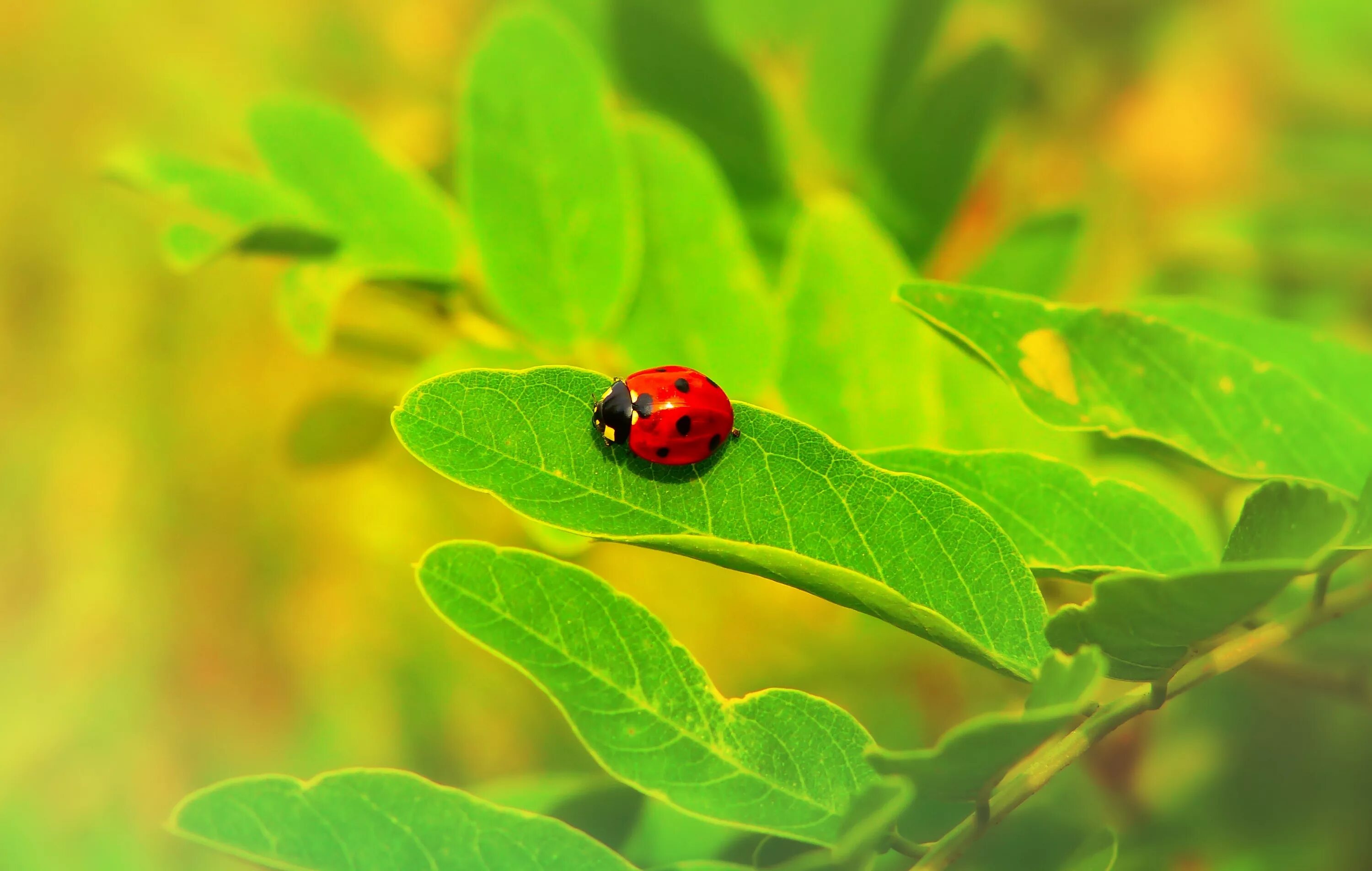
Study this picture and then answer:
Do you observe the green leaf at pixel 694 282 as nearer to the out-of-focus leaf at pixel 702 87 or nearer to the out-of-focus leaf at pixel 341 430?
the out-of-focus leaf at pixel 702 87

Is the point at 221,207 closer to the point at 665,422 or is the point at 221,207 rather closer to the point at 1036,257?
the point at 665,422

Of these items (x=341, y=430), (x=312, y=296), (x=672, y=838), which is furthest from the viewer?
(x=341, y=430)

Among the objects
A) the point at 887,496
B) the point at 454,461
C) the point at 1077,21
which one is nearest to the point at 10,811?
the point at 454,461

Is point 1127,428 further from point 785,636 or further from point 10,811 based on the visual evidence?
point 10,811

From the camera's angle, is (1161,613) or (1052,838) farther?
(1052,838)

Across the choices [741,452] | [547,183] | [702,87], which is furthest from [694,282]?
[741,452]

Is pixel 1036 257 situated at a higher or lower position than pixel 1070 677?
higher

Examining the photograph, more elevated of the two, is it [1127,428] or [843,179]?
[843,179]

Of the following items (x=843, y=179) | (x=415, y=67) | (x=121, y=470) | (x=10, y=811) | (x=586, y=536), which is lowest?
(x=10, y=811)
